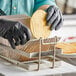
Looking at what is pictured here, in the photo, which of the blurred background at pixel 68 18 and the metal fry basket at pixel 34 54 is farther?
the blurred background at pixel 68 18

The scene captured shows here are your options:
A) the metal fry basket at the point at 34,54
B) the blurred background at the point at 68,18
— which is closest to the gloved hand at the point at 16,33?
the metal fry basket at the point at 34,54

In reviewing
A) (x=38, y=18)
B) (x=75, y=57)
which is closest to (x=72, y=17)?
(x=75, y=57)

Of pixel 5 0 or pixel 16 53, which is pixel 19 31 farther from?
pixel 5 0

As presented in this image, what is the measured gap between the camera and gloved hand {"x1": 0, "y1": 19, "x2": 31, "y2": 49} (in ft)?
3.24

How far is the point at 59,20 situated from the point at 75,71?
0.25 m

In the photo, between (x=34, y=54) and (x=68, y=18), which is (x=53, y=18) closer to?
(x=34, y=54)

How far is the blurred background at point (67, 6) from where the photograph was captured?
7.80ft

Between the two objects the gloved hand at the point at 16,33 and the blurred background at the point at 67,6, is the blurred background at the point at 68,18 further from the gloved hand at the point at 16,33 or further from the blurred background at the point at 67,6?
the gloved hand at the point at 16,33

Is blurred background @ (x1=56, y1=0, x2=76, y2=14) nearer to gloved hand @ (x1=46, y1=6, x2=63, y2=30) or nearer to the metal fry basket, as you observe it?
gloved hand @ (x1=46, y1=6, x2=63, y2=30)

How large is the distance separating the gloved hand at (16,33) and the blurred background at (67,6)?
4.57ft

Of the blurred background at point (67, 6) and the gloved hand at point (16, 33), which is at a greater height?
the gloved hand at point (16, 33)

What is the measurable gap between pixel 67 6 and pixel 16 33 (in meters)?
1.52

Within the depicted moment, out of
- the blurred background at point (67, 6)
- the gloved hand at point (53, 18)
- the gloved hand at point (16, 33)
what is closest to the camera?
the gloved hand at point (16, 33)

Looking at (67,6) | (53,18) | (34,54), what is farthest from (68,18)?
(34,54)
